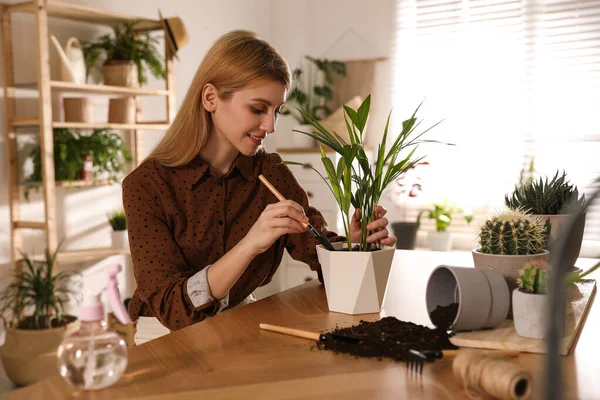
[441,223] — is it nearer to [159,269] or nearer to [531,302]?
[159,269]

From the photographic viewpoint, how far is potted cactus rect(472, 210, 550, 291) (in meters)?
1.20

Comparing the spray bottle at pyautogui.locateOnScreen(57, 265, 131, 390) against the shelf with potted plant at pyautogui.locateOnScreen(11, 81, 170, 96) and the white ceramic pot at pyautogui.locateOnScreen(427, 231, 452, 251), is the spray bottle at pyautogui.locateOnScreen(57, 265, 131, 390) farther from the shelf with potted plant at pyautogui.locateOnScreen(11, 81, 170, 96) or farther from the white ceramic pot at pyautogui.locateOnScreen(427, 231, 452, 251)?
the white ceramic pot at pyautogui.locateOnScreen(427, 231, 452, 251)

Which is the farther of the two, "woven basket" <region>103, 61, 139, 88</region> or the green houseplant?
the green houseplant

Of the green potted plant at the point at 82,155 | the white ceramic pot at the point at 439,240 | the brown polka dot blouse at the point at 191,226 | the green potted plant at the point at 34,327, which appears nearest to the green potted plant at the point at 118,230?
the green potted plant at the point at 82,155

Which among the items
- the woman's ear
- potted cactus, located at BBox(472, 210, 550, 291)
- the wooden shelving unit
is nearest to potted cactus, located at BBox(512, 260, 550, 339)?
→ potted cactus, located at BBox(472, 210, 550, 291)

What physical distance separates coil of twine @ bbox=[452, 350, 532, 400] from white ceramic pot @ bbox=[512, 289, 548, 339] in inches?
8.9

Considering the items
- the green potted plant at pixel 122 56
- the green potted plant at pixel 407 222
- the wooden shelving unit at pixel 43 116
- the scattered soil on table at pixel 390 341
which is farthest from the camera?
the green potted plant at pixel 407 222

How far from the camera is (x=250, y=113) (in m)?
1.71

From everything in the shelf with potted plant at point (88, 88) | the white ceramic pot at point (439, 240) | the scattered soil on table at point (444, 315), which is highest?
the shelf with potted plant at point (88, 88)

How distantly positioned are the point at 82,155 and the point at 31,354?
3.56ft

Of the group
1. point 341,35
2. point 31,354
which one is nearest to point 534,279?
point 31,354

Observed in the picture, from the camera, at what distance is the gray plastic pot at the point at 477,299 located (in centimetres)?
107

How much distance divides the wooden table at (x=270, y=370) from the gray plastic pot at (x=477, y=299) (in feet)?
0.33

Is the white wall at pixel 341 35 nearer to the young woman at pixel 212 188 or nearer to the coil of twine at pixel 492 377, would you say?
the young woman at pixel 212 188
